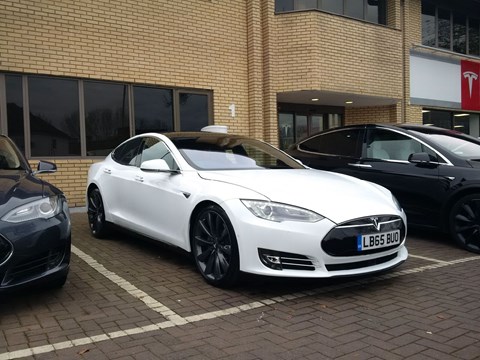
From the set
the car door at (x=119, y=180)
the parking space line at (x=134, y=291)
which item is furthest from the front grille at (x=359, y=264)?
the car door at (x=119, y=180)

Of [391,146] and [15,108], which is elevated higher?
[15,108]

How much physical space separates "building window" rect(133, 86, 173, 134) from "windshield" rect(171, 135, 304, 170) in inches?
181

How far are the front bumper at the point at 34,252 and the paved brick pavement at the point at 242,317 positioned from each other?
1.02ft

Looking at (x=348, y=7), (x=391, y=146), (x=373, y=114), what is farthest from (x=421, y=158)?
(x=373, y=114)

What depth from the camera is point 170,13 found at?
1005 cm

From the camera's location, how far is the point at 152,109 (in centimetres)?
1001

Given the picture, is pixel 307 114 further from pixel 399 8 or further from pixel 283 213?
pixel 283 213

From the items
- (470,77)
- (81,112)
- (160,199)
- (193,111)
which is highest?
(470,77)

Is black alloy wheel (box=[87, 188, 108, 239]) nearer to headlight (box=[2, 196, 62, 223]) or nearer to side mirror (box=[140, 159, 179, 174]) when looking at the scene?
side mirror (box=[140, 159, 179, 174])

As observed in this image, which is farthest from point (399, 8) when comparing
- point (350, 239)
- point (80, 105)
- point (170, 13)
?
point (350, 239)

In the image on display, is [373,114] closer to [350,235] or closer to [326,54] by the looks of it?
[326,54]

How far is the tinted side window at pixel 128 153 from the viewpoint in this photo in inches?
234

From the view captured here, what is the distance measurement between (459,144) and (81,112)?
258 inches

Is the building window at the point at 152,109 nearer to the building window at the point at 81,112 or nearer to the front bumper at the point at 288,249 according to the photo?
the building window at the point at 81,112
